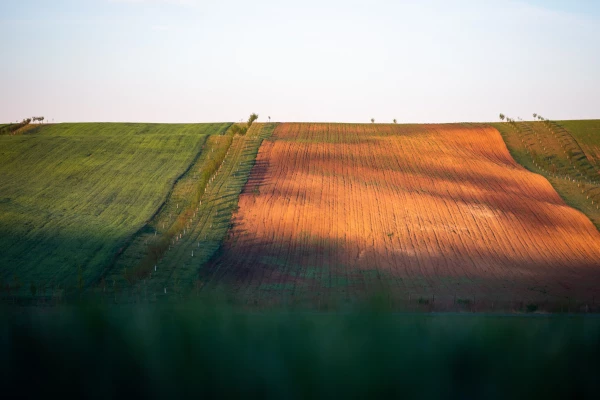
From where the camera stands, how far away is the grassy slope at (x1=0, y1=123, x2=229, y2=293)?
36281 millimetres

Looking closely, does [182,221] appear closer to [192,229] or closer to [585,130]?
[192,229]

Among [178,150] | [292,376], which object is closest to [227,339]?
[292,376]

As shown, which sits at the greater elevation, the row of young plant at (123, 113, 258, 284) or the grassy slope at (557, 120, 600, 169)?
the grassy slope at (557, 120, 600, 169)

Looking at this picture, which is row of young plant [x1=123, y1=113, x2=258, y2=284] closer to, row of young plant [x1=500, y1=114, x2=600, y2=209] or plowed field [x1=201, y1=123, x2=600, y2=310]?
A: plowed field [x1=201, y1=123, x2=600, y2=310]

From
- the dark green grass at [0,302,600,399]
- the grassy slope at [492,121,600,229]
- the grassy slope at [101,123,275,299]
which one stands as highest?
the grassy slope at [492,121,600,229]

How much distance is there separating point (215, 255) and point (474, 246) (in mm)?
15562

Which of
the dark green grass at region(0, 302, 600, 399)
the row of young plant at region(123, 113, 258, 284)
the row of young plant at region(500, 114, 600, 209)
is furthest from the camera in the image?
the row of young plant at region(500, 114, 600, 209)

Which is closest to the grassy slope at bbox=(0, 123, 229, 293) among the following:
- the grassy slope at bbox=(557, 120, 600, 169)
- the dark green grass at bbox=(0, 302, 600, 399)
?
the dark green grass at bbox=(0, 302, 600, 399)

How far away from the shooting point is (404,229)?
45.1m

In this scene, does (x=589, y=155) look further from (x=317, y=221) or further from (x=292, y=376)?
(x=292, y=376)

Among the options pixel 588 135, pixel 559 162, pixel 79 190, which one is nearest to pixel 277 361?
pixel 79 190

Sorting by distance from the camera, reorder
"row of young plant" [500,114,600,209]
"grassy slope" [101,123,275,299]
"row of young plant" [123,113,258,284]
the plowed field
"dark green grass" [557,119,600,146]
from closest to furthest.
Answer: "grassy slope" [101,123,275,299] < "row of young plant" [123,113,258,284] < the plowed field < "row of young plant" [500,114,600,209] < "dark green grass" [557,119,600,146]

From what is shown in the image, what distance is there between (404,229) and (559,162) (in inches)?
1098

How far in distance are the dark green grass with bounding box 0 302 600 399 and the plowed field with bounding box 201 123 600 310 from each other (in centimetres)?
1651
